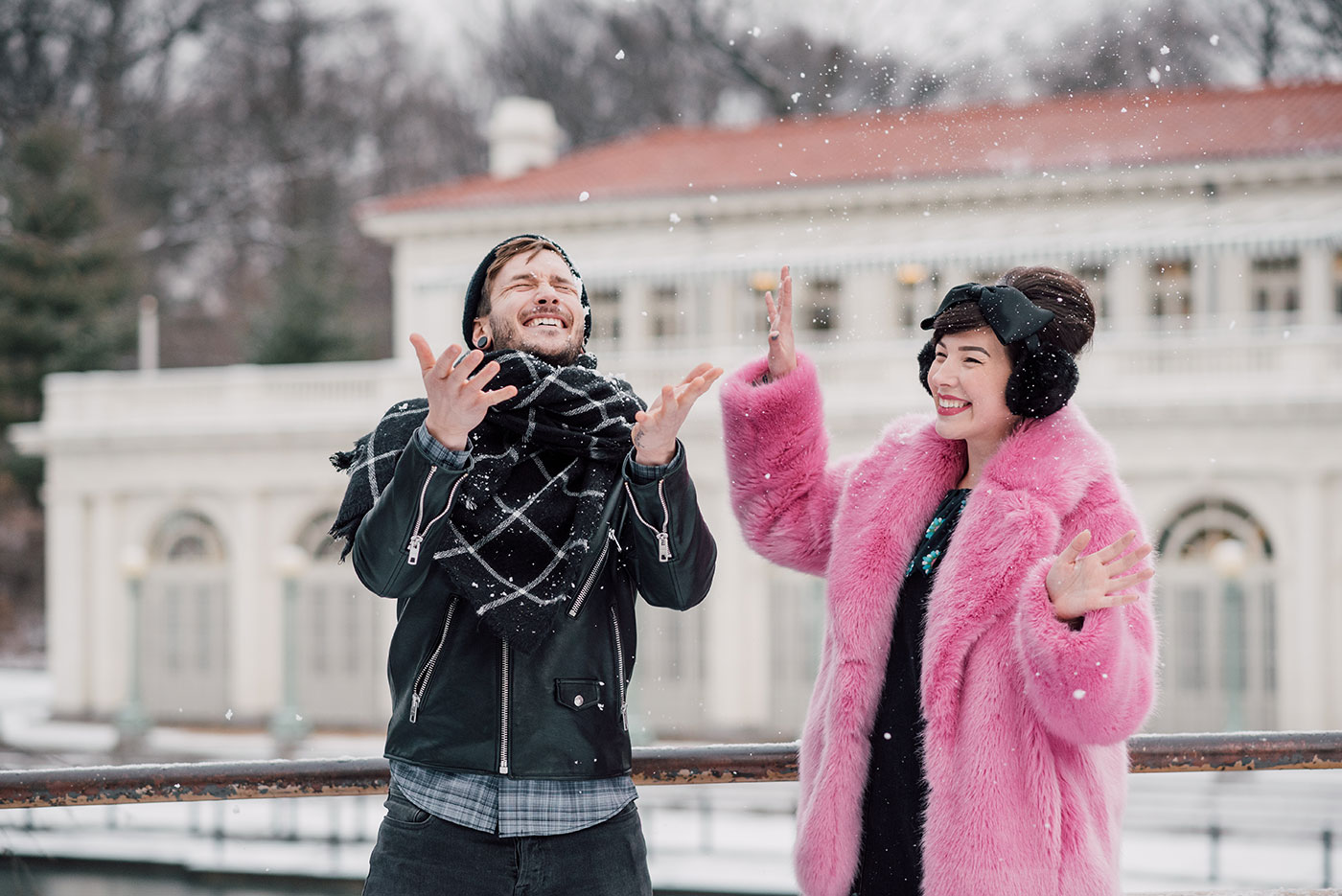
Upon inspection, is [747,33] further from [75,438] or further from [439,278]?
[75,438]

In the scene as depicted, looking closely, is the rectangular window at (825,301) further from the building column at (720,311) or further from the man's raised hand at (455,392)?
the man's raised hand at (455,392)

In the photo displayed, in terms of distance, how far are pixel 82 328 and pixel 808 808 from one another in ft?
97.7

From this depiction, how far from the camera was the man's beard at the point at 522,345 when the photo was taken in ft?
8.38

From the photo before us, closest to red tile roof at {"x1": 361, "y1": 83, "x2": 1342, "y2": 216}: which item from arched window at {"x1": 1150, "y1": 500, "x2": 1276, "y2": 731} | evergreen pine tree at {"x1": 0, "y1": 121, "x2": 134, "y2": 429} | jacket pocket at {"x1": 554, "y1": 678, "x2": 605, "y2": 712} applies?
arched window at {"x1": 1150, "y1": 500, "x2": 1276, "y2": 731}

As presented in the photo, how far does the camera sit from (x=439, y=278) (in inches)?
901

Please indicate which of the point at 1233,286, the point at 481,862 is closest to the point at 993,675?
the point at 481,862

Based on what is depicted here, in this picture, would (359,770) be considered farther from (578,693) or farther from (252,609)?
(252,609)

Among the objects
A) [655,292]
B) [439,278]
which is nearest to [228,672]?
[439,278]

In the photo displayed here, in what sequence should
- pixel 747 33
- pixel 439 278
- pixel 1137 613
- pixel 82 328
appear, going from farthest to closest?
pixel 747 33, pixel 82 328, pixel 439 278, pixel 1137 613

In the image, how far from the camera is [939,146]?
944 inches

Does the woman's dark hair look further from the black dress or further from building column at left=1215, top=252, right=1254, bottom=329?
building column at left=1215, top=252, right=1254, bottom=329

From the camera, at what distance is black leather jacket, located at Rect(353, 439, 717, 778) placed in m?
2.37

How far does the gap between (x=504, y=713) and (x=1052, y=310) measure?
4.04ft

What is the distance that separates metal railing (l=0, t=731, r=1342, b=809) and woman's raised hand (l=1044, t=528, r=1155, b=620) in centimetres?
77
